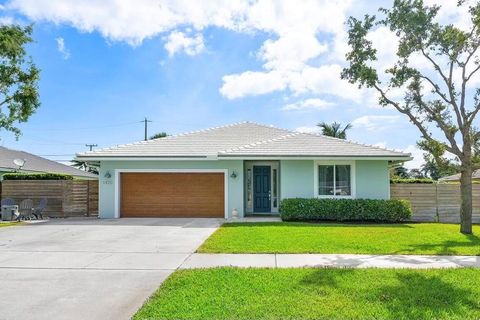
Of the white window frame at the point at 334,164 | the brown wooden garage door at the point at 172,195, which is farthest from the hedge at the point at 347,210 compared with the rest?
the brown wooden garage door at the point at 172,195

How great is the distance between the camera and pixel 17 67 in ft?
63.3

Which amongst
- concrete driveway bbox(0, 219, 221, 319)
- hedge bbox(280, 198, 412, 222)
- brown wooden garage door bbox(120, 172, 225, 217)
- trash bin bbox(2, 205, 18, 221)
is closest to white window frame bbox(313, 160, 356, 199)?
hedge bbox(280, 198, 412, 222)

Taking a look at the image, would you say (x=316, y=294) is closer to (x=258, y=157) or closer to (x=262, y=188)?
(x=258, y=157)

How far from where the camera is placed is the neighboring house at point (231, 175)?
18078mm

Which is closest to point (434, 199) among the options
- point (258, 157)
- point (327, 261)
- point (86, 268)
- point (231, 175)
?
point (258, 157)

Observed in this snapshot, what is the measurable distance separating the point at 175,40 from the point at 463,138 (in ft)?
37.5

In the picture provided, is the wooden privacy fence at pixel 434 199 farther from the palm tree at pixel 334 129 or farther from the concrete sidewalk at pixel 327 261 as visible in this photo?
the palm tree at pixel 334 129

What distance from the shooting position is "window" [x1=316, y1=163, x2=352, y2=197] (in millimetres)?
18203

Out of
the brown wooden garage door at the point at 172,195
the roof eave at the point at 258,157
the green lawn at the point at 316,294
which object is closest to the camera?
the green lawn at the point at 316,294

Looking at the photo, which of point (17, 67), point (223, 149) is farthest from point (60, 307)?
point (17, 67)

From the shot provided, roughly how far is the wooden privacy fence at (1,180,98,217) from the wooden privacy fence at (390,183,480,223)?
46.8 ft

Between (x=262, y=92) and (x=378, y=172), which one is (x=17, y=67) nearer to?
(x=262, y=92)

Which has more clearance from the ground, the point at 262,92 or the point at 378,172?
the point at 262,92

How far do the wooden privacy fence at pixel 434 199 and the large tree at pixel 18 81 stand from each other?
57.3 ft
